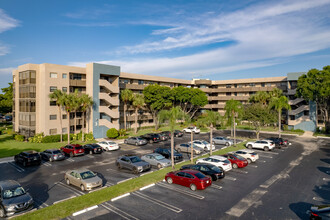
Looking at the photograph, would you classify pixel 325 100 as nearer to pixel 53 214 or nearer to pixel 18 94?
pixel 53 214

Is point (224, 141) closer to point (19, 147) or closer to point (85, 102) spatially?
point (85, 102)

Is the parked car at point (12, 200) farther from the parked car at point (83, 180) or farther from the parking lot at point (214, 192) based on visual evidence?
the parked car at point (83, 180)

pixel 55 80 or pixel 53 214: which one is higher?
pixel 55 80

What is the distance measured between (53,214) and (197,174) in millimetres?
11470

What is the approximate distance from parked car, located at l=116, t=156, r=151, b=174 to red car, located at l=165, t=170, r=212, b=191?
4.39m

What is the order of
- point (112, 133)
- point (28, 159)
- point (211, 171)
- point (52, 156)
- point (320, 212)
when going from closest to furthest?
point (320, 212) < point (211, 171) < point (28, 159) < point (52, 156) < point (112, 133)

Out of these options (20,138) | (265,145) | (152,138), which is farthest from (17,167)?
Answer: (265,145)

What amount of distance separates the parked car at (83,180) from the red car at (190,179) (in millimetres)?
6460

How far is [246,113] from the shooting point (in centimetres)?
4625

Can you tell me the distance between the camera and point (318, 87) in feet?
164

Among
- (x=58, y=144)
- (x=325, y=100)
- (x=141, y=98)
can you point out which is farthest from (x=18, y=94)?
(x=325, y=100)

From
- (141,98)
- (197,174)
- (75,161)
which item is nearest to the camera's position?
(197,174)

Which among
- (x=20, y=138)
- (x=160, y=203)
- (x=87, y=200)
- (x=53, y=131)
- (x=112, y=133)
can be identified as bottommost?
(x=160, y=203)

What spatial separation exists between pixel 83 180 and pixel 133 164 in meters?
6.36
